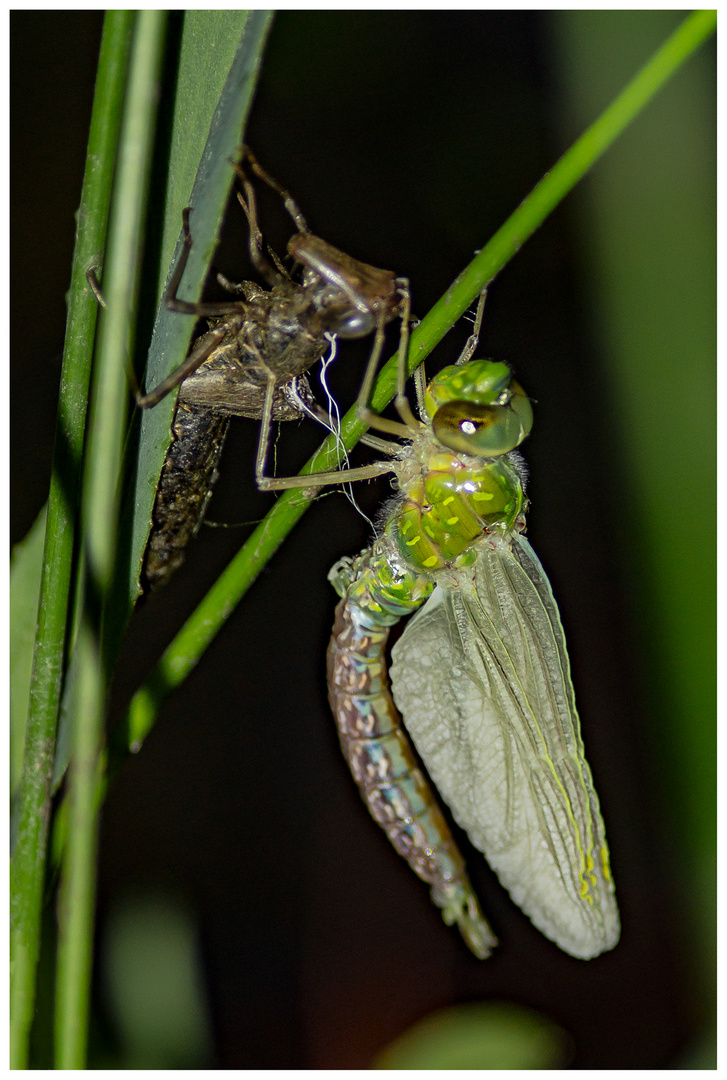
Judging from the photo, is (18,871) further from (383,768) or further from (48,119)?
(48,119)

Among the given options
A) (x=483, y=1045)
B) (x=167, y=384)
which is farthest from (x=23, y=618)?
(x=483, y=1045)

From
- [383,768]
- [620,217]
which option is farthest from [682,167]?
[383,768]

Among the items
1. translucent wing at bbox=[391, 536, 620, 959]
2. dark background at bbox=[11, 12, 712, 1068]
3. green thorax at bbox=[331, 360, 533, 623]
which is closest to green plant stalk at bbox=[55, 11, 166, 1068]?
green thorax at bbox=[331, 360, 533, 623]

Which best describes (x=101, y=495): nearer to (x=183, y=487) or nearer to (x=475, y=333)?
(x=183, y=487)

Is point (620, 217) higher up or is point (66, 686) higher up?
point (620, 217)

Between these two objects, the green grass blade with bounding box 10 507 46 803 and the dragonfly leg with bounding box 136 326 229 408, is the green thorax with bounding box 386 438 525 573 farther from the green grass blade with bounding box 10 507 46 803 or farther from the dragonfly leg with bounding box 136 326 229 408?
the green grass blade with bounding box 10 507 46 803
